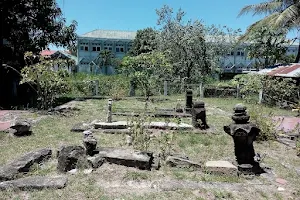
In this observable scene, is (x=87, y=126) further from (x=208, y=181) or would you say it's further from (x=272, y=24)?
(x=272, y=24)

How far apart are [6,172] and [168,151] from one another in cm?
293

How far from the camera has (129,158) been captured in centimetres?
→ 484

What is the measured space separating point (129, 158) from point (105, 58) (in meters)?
34.1

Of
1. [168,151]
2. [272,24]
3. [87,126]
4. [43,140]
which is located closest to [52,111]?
[87,126]

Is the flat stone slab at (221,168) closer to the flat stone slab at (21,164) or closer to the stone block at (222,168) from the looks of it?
the stone block at (222,168)

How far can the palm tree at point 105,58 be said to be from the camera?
37.8 m

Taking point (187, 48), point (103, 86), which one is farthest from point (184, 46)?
point (103, 86)

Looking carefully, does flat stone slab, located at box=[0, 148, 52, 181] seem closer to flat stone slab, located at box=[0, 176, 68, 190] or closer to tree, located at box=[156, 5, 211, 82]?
flat stone slab, located at box=[0, 176, 68, 190]

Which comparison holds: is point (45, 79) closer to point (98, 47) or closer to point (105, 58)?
point (105, 58)

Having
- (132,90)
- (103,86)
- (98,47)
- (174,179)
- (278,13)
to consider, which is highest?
(98,47)

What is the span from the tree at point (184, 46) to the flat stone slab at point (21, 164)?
633 inches

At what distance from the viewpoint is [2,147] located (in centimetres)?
621

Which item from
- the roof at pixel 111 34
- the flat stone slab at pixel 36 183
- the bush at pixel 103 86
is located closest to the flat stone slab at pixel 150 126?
the flat stone slab at pixel 36 183

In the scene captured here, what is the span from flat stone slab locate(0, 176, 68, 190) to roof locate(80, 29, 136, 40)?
116 feet
